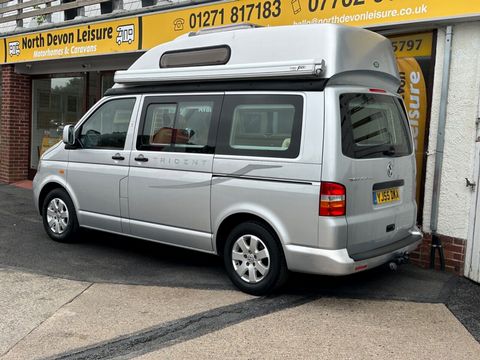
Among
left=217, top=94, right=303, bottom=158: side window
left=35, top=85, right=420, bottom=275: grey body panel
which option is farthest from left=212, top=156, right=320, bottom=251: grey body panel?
left=217, top=94, right=303, bottom=158: side window

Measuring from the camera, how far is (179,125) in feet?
17.7

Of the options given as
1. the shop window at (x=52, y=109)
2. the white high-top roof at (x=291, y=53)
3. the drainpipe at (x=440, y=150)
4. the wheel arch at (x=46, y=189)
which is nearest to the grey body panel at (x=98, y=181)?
the wheel arch at (x=46, y=189)

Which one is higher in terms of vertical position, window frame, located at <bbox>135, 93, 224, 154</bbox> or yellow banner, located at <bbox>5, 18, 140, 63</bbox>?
yellow banner, located at <bbox>5, 18, 140, 63</bbox>

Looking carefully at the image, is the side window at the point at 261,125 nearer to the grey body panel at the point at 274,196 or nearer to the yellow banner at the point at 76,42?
the grey body panel at the point at 274,196

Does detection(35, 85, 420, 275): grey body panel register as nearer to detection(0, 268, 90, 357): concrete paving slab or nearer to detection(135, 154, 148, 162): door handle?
detection(135, 154, 148, 162): door handle

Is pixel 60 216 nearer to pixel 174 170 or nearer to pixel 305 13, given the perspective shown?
pixel 174 170

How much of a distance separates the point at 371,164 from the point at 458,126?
1693 millimetres

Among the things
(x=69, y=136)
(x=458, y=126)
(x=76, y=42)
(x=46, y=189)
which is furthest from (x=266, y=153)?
(x=76, y=42)

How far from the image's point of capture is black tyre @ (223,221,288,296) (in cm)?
462

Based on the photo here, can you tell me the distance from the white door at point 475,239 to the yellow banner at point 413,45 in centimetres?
124

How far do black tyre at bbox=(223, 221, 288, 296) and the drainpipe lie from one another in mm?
2130

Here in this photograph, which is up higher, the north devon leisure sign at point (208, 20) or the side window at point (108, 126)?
the north devon leisure sign at point (208, 20)

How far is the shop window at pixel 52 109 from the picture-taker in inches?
463

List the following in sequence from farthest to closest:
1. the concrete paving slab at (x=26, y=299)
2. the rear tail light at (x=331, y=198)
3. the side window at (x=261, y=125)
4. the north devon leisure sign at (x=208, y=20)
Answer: the north devon leisure sign at (x=208, y=20)
the side window at (x=261, y=125)
the rear tail light at (x=331, y=198)
the concrete paving slab at (x=26, y=299)
